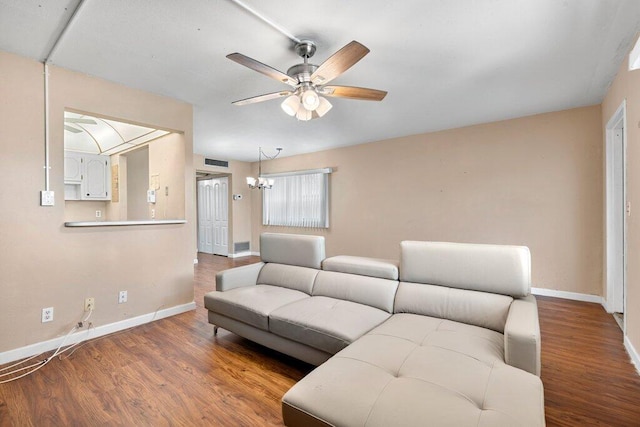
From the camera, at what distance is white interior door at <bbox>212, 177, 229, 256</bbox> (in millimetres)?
7352

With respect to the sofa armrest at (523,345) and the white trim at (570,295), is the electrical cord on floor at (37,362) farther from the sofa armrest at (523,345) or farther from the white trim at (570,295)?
the white trim at (570,295)

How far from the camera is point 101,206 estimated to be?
5.62 m

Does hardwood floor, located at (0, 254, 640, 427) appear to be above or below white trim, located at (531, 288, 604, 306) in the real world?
below

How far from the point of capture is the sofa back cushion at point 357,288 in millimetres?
2291

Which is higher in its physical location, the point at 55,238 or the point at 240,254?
the point at 55,238

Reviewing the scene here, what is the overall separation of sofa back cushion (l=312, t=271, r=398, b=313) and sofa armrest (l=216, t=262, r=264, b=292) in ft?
2.57

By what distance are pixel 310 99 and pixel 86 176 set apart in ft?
16.7

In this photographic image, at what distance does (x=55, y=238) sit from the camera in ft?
8.30

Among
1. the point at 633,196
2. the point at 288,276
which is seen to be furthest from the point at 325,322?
the point at 633,196

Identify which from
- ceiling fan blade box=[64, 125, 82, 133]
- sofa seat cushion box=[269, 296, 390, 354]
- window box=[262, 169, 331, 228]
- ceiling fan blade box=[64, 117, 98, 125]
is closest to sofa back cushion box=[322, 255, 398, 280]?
sofa seat cushion box=[269, 296, 390, 354]

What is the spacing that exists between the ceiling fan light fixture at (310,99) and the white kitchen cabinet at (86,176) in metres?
4.96

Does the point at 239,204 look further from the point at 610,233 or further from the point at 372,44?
the point at 610,233

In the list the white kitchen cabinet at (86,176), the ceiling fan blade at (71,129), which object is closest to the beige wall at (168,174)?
→ the ceiling fan blade at (71,129)

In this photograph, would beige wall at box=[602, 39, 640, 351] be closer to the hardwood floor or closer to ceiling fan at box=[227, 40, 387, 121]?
the hardwood floor
